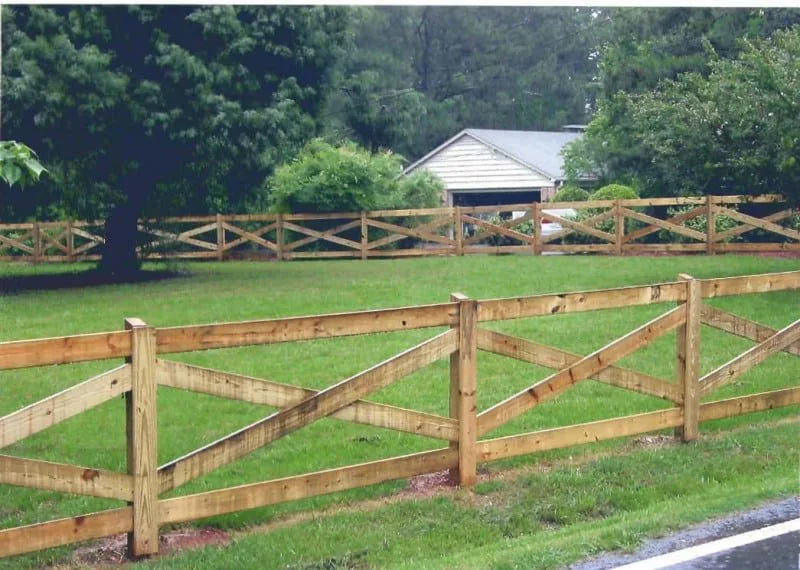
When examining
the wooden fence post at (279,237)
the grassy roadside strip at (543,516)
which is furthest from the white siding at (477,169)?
the grassy roadside strip at (543,516)

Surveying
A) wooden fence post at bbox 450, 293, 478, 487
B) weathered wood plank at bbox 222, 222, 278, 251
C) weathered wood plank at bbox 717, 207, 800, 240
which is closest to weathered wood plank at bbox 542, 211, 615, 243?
weathered wood plank at bbox 717, 207, 800, 240

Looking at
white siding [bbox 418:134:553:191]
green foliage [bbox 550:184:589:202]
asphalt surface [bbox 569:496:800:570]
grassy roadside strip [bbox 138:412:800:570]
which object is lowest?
grassy roadside strip [bbox 138:412:800:570]

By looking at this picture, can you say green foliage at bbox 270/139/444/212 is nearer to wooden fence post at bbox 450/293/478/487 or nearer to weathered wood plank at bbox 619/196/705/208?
weathered wood plank at bbox 619/196/705/208

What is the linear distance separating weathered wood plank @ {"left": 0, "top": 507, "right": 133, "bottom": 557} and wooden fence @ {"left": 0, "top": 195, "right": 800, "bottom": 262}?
54.2ft

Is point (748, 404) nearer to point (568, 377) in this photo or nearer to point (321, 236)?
point (568, 377)

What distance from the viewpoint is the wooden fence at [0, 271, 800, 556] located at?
5.46 metres

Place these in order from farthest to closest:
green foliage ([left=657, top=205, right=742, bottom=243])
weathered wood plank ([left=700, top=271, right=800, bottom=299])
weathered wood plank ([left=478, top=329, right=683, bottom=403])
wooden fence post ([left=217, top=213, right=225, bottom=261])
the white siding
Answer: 1. the white siding
2. wooden fence post ([left=217, top=213, right=225, bottom=261])
3. green foliage ([left=657, top=205, right=742, bottom=243])
4. weathered wood plank ([left=700, top=271, right=800, bottom=299])
5. weathered wood plank ([left=478, top=329, right=683, bottom=403])

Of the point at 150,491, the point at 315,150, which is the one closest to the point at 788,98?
the point at 150,491

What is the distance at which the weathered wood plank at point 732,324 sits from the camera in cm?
835

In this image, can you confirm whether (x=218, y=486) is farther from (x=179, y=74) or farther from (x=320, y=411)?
(x=179, y=74)

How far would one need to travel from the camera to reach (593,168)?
3191 cm

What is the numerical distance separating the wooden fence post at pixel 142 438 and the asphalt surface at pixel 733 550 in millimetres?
2136

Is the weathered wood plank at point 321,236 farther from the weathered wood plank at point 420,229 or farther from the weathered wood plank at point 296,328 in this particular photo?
the weathered wood plank at point 296,328

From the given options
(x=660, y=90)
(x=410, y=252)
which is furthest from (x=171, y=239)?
(x=660, y=90)
